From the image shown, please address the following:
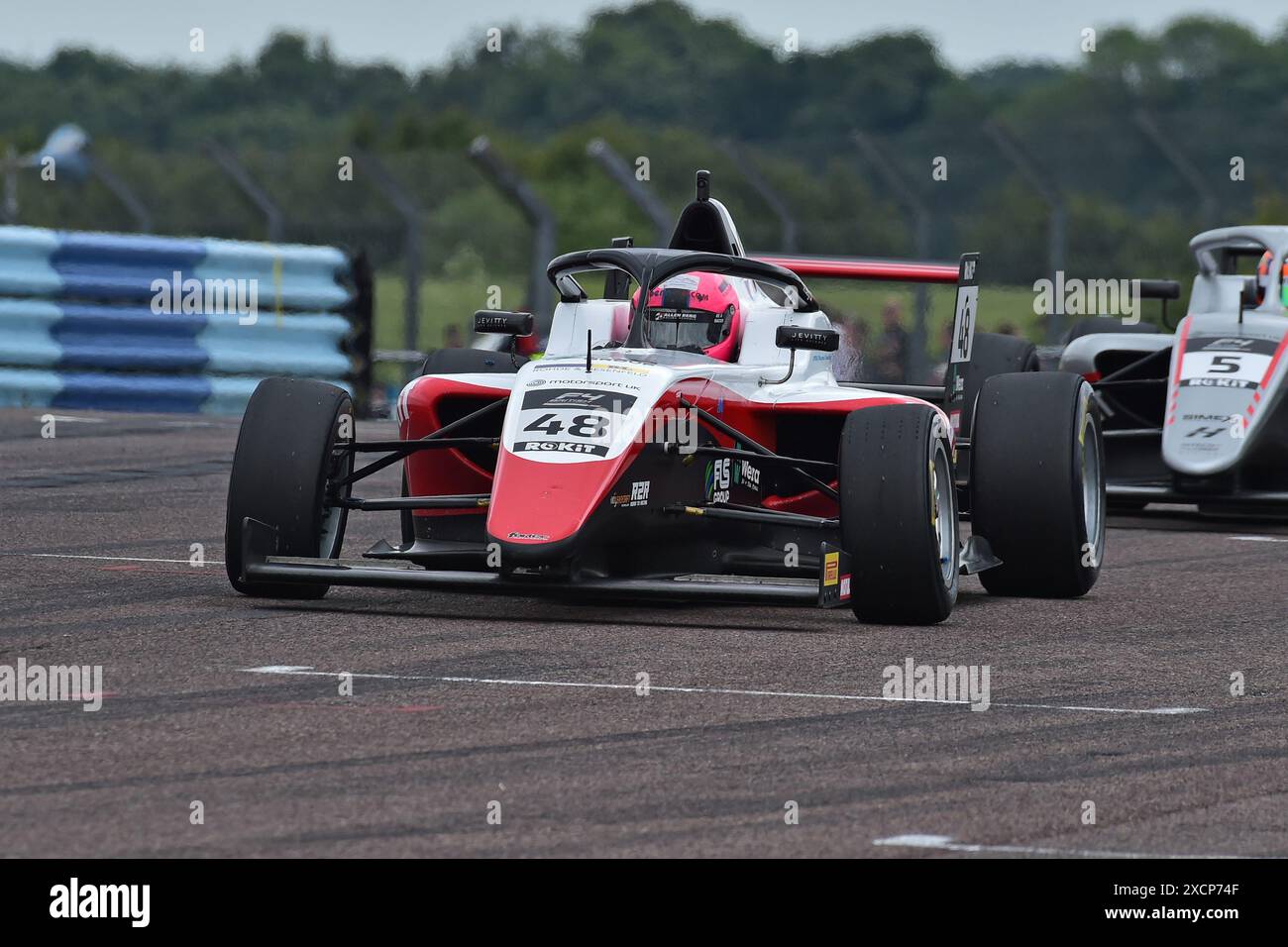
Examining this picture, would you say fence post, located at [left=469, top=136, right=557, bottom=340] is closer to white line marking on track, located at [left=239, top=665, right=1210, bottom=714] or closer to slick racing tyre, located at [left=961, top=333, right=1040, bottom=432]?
slick racing tyre, located at [left=961, top=333, right=1040, bottom=432]

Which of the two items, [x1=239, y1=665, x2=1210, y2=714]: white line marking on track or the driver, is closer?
[x1=239, y1=665, x2=1210, y2=714]: white line marking on track

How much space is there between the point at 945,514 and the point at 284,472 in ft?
→ 8.52

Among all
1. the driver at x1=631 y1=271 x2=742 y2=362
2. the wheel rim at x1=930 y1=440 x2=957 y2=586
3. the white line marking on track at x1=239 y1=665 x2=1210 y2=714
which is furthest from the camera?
the driver at x1=631 y1=271 x2=742 y2=362

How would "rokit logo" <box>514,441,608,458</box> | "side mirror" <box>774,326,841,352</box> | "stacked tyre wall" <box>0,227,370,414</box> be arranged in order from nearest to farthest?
1. "rokit logo" <box>514,441,608,458</box>
2. "side mirror" <box>774,326,841,352</box>
3. "stacked tyre wall" <box>0,227,370,414</box>

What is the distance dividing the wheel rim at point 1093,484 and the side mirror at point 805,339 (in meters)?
1.54

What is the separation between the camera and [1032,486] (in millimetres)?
9828

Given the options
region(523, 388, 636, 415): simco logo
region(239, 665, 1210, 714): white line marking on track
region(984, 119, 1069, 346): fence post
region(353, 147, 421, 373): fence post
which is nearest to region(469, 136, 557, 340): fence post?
A: region(353, 147, 421, 373): fence post

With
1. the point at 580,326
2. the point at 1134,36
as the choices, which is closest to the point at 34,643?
the point at 580,326

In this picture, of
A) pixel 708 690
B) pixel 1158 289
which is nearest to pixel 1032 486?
pixel 708 690

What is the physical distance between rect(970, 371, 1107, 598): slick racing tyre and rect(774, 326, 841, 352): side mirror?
82 cm

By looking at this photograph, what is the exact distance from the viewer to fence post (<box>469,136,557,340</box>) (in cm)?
2044

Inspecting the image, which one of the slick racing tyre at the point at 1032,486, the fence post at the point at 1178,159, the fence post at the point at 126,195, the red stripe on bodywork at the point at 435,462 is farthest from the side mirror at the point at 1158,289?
the fence post at the point at 126,195

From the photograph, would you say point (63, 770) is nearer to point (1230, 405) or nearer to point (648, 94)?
point (1230, 405)

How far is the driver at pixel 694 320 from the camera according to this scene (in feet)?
32.7
